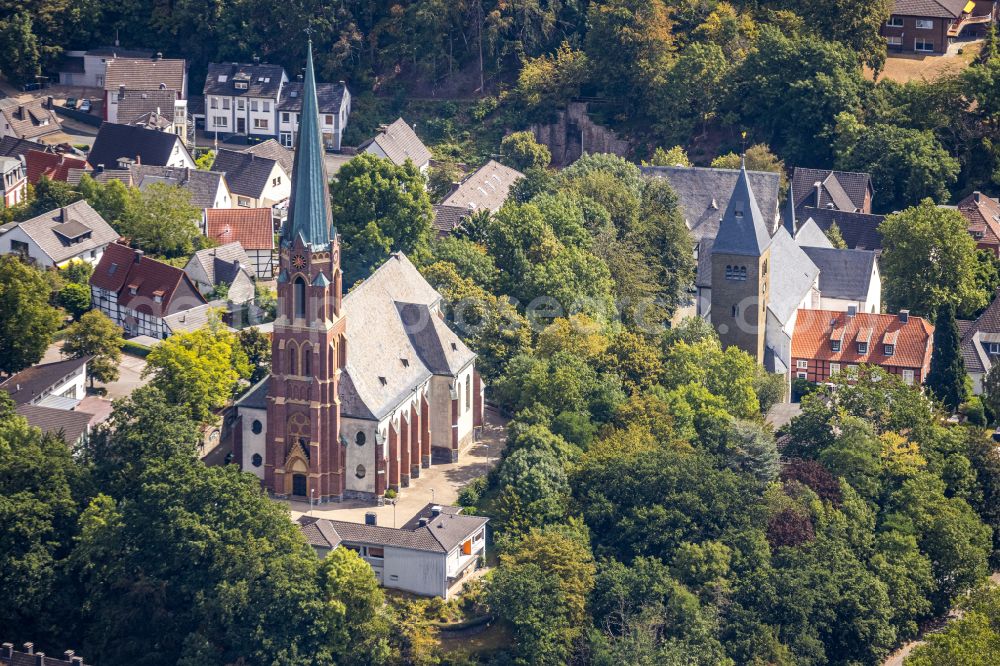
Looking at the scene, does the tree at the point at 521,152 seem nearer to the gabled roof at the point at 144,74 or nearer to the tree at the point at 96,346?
the gabled roof at the point at 144,74

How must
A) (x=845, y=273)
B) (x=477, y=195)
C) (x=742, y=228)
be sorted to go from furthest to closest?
(x=477, y=195) → (x=845, y=273) → (x=742, y=228)

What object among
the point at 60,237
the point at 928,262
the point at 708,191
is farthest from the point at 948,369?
the point at 60,237

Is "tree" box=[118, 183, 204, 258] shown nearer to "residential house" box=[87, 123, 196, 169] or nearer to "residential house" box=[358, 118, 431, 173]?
"residential house" box=[87, 123, 196, 169]

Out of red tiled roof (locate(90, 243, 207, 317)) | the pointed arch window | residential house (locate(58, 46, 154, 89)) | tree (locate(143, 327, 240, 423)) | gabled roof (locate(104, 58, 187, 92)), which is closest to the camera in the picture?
the pointed arch window

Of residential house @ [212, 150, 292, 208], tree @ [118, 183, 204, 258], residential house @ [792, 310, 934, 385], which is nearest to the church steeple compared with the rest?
tree @ [118, 183, 204, 258]

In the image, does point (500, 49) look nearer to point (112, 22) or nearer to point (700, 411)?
point (112, 22)

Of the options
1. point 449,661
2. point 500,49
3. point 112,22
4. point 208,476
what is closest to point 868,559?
point 449,661

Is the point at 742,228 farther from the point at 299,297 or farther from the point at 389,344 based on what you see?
the point at 299,297

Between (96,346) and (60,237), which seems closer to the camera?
(96,346)
